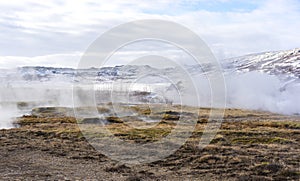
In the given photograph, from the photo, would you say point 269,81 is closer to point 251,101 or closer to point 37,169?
point 251,101

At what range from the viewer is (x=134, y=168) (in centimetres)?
2308

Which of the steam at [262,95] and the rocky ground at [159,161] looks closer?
the rocky ground at [159,161]

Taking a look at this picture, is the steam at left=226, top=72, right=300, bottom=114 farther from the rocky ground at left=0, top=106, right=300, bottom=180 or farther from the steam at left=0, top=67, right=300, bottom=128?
the rocky ground at left=0, top=106, right=300, bottom=180

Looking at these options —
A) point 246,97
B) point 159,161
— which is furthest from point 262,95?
point 159,161

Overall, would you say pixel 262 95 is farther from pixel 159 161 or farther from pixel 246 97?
pixel 159 161

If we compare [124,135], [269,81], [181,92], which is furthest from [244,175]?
[269,81]

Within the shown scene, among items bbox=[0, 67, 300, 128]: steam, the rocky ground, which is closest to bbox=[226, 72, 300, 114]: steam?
bbox=[0, 67, 300, 128]: steam

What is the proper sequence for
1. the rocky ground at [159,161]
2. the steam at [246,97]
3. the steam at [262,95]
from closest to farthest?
1. the rocky ground at [159,161]
2. the steam at [246,97]
3. the steam at [262,95]

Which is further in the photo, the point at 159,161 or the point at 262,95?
the point at 262,95

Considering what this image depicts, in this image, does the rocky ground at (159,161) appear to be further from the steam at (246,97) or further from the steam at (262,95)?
the steam at (262,95)

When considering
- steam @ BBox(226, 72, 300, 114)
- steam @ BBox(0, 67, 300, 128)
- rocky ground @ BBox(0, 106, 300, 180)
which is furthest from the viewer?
steam @ BBox(226, 72, 300, 114)

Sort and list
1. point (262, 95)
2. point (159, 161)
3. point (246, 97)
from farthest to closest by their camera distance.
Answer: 1. point (246, 97)
2. point (262, 95)
3. point (159, 161)

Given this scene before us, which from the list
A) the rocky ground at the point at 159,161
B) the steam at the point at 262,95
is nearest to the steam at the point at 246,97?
the steam at the point at 262,95

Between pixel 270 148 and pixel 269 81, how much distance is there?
307 ft
